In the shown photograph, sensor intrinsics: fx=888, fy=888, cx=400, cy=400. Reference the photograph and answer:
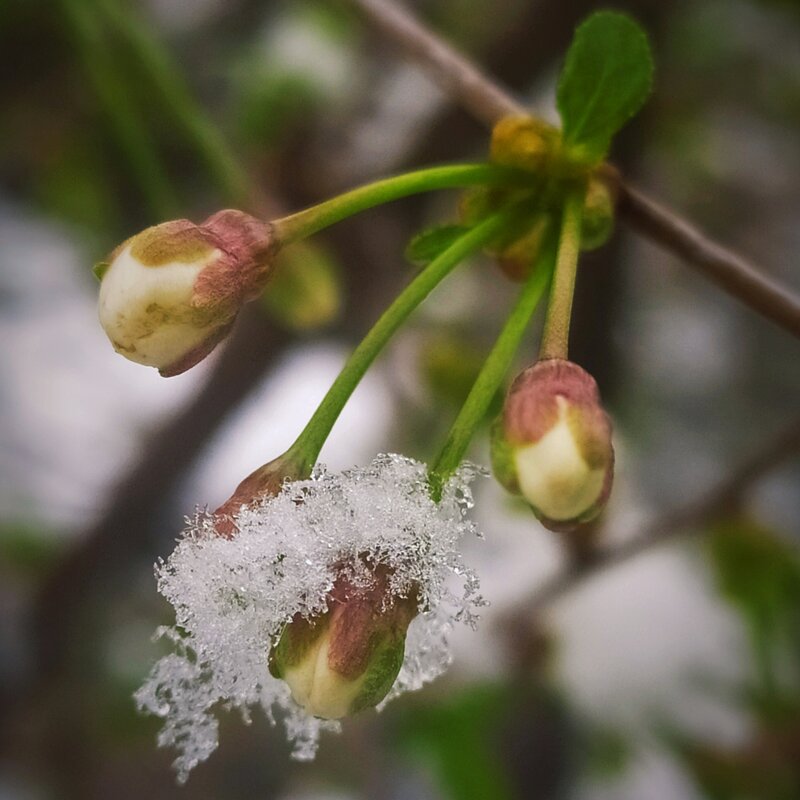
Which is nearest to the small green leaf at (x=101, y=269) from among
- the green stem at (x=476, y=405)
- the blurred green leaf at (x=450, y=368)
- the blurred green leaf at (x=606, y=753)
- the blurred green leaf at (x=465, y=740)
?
the green stem at (x=476, y=405)

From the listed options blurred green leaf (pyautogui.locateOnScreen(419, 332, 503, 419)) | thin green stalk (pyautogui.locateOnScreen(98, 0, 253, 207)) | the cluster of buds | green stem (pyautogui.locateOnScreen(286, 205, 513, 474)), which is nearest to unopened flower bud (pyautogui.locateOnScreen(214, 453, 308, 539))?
green stem (pyautogui.locateOnScreen(286, 205, 513, 474))

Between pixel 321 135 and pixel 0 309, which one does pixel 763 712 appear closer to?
Result: pixel 321 135

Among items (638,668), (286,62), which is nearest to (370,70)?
(286,62)

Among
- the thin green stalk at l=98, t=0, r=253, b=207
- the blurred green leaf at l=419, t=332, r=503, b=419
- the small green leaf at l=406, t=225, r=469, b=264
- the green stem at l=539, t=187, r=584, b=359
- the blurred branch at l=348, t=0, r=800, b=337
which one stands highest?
the blurred green leaf at l=419, t=332, r=503, b=419

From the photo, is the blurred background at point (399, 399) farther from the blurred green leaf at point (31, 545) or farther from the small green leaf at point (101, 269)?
the small green leaf at point (101, 269)

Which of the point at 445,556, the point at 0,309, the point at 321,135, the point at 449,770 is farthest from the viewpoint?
the point at 0,309

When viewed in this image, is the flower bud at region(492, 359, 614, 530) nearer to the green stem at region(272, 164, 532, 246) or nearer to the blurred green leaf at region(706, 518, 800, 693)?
the green stem at region(272, 164, 532, 246)

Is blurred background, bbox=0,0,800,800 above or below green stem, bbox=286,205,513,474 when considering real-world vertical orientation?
above

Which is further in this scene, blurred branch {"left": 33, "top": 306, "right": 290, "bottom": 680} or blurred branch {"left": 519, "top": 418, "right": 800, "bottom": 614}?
blurred branch {"left": 33, "top": 306, "right": 290, "bottom": 680}
